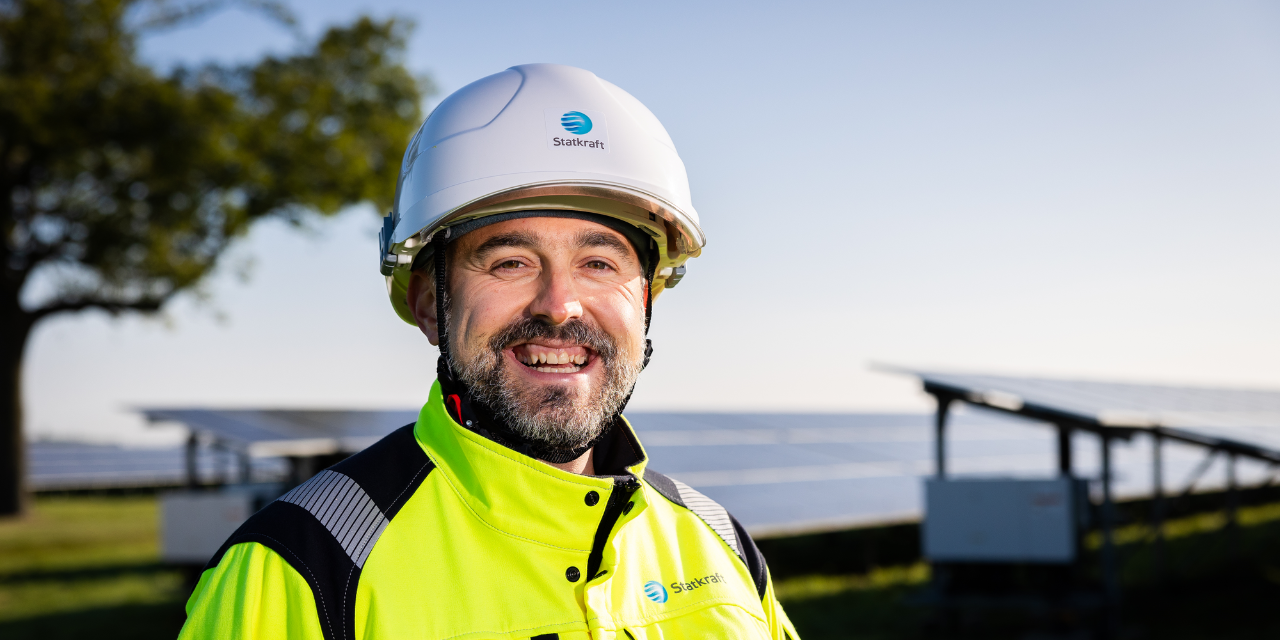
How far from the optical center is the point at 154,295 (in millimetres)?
18516

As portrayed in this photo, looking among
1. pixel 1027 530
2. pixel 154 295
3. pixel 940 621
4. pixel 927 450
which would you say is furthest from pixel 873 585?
pixel 154 295

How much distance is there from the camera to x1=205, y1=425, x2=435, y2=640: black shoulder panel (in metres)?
1.53

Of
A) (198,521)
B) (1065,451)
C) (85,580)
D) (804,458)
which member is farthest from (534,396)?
(804,458)

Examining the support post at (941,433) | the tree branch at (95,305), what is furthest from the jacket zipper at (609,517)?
the tree branch at (95,305)

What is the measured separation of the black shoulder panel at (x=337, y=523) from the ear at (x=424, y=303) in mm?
Result: 425

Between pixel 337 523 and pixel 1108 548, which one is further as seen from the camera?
pixel 1108 548

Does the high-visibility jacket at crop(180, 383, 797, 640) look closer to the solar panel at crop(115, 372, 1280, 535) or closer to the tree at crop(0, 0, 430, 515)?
the solar panel at crop(115, 372, 1280, 535)

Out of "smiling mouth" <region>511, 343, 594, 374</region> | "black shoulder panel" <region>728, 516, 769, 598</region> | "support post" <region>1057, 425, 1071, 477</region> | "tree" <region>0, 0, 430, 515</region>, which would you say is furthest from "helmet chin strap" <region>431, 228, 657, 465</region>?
"tree" <region>0, 0, 430, 515</region>

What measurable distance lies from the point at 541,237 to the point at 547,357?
0.23 meters

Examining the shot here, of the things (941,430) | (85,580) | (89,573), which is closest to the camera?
(941,430)

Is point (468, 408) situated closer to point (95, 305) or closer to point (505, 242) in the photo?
point (505, 242)

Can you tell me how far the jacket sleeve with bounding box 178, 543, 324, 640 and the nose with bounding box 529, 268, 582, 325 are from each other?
0.61 metres

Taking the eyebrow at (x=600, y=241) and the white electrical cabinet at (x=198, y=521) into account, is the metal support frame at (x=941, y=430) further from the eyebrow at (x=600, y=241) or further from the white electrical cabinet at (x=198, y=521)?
the eyebrow at (x=600, y=241)

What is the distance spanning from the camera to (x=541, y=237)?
6.40ft
